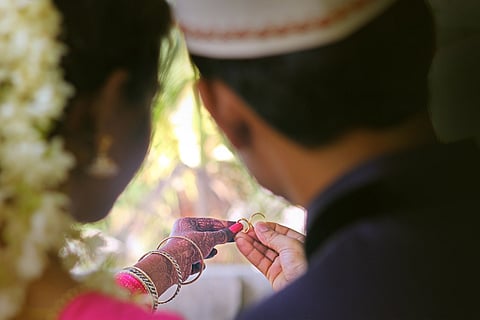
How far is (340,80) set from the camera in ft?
2.34

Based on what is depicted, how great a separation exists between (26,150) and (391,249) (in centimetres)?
36

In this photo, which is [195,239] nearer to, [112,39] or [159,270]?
[159,270]

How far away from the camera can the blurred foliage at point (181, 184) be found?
32.9 inches

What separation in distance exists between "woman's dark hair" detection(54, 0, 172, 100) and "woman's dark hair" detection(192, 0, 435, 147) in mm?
65

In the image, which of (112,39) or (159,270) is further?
(159,270)

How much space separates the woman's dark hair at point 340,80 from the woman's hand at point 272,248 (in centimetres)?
22

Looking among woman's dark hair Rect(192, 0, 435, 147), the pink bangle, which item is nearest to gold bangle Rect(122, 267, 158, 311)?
the pink bangle

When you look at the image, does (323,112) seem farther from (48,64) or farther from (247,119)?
(48,64)

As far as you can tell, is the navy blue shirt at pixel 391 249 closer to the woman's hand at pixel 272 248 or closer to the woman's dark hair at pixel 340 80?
the woman's dark hair at pixel 340 80

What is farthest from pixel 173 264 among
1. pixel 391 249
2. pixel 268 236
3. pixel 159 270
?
pixel 391 249

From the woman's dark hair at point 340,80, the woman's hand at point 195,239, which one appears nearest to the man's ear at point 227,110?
the woman's dark hair at point 340,80

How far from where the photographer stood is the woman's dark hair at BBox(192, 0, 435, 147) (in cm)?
71

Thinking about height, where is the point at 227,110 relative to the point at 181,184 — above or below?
above

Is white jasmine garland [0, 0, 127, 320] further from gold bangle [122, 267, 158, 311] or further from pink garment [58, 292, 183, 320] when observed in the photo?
gold bangle [122, 267, 158, 311]
